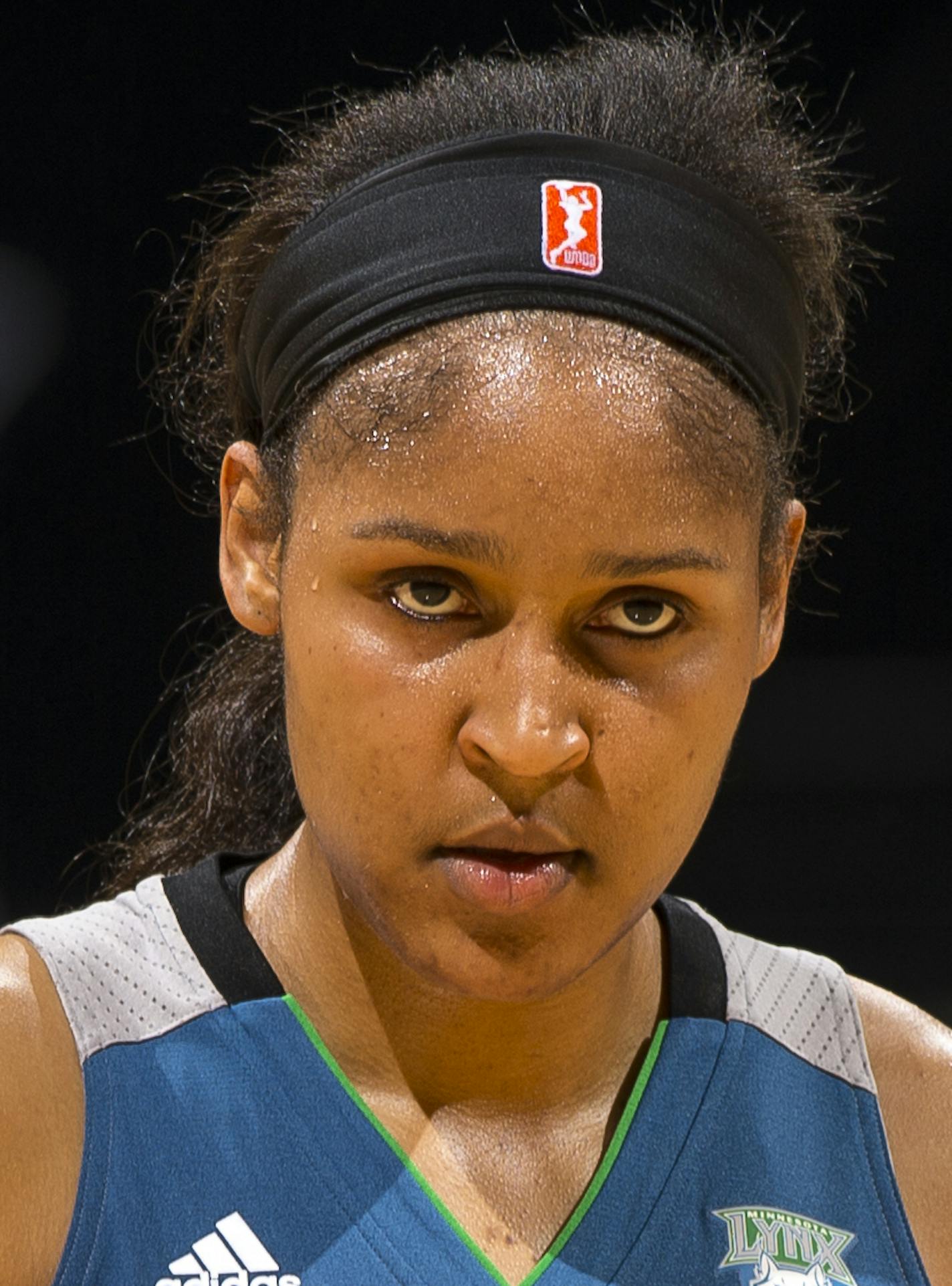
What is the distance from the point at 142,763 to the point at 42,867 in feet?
0.42

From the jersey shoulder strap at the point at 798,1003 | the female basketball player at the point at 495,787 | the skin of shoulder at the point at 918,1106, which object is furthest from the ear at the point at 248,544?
the skin of shoulder at the point at 918,1106

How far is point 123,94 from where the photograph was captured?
159 cm

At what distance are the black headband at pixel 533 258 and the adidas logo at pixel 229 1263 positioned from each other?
17.8 inches

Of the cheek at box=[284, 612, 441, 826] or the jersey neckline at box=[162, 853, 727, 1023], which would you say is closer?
the cheek at box=[284, 612, 441, 826]

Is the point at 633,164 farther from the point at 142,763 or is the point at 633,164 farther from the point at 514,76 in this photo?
the point at 142,763

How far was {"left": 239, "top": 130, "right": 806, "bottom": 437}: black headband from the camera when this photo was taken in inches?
37.6

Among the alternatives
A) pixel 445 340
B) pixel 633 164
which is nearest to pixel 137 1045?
pixel 445 340

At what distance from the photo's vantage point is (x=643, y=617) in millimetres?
953

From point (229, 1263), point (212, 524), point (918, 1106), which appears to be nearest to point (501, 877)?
point (229, 1263)

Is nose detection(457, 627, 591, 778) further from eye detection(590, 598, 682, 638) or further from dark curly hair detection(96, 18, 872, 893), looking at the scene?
dark curly hair detection(96, 18, 872, 893)

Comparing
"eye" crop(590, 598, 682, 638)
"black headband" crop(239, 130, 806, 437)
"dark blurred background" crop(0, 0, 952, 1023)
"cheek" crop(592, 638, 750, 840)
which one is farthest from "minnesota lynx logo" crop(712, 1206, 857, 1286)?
"dark blurred background" crop(0, 0, 952, 1023)

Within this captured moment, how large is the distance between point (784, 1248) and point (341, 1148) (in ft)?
0.86

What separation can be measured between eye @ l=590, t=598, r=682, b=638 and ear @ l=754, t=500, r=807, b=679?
0.12 meters

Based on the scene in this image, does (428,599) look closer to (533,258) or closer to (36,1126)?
(533,258)
